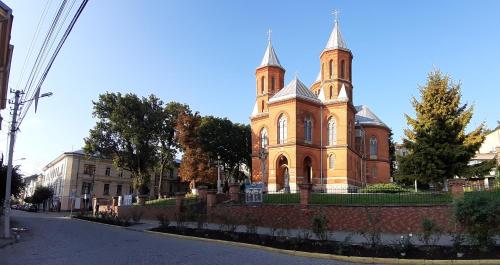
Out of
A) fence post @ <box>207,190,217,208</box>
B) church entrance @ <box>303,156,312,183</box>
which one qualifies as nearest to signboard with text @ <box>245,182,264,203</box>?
fence post @ <box>207,190,217,208</box>

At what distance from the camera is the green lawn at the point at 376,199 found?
67.2ft

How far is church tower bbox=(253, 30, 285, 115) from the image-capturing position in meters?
51.6

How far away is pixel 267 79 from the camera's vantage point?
170 feet

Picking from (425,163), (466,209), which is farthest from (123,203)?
(466,209)

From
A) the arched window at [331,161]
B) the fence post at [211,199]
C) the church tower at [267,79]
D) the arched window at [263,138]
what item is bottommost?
the fence post at [211,199]

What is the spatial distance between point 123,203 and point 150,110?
13728 mm

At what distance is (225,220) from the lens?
2027 cm

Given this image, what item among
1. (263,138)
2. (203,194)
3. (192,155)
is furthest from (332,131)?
(203,194)

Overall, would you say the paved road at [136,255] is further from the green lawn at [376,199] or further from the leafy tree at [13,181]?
the leafy tree at [13,181]

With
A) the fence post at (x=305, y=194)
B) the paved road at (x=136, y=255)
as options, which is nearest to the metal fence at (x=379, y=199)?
the fence post at (x=305, y=194)

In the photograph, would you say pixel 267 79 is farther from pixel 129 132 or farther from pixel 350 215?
pixel 350 215

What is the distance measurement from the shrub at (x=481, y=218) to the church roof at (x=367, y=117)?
138 ft

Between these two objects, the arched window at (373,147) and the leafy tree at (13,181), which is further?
the arched window at (373,147)

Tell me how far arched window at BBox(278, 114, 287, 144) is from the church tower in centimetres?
→ 743
